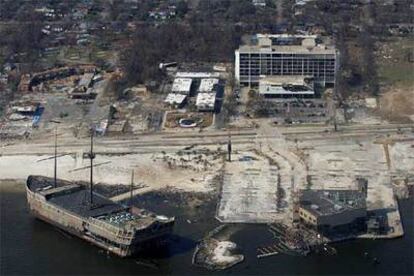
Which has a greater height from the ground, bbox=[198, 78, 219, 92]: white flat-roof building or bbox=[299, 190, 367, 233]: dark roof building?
bbox=[198, 78, 219, 92]: white flat-roof building

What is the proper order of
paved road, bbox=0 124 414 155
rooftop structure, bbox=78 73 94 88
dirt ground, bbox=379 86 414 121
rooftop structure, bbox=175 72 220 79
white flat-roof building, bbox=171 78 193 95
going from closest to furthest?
1. paved road, bbox=0 124 414 155
2. dirt ground, bbox=379 86 414 121
3. white flat-roof building, bbox=171 78 193 95
4. rooftop structure, bbox=78 73 94 88
5. rooftop structure, bbox=175 72 220 79

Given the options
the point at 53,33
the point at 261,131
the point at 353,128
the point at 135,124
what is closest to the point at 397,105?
the point at 353,128

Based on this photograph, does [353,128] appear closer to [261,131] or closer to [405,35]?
[261,131]

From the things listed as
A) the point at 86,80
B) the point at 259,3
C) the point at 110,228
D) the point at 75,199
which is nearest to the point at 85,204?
the point at 75,199

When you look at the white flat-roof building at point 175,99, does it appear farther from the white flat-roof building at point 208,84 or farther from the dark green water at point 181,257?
the dark green water at point 181,257

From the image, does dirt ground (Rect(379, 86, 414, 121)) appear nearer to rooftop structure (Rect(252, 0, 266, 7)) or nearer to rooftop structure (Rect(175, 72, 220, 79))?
rooftop structure (Rect(175, 72, 220, 79))

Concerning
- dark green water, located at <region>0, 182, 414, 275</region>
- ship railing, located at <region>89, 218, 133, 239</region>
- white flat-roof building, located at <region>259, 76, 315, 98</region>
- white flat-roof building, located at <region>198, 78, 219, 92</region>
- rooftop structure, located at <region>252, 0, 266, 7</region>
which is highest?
rooftop structure, located at <region>252, 0, 266, 7</region>

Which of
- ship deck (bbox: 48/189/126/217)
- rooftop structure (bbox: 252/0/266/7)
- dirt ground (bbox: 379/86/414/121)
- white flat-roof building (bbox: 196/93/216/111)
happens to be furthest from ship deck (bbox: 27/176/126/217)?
rooftop structure (bbox: 252/0/266/7)
